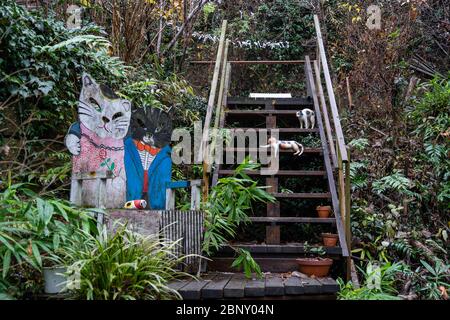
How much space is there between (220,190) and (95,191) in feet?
3.31

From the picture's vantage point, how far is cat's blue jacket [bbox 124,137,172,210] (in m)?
3.99

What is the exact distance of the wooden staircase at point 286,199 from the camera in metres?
3.59

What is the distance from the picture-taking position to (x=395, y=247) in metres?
4.57

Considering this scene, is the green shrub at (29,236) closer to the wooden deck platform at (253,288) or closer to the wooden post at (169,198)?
the wooden deck platform at (253,288)

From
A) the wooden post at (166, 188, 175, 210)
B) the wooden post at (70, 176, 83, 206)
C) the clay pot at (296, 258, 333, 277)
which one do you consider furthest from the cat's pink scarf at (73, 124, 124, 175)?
the clay pot at (296, 258, 333, 277)

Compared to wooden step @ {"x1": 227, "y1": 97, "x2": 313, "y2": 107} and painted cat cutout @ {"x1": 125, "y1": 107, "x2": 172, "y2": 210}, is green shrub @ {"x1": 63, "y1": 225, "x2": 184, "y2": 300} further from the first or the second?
wooden step @ {"x1": 227, "y1": 97, "x2": 313, "y2": 107}

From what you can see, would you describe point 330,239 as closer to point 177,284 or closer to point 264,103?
point 177,284

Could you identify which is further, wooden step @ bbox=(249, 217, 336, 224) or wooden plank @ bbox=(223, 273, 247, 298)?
wooden step @ bbox=(249, 217, 336, 224)

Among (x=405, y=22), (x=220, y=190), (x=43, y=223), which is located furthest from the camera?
(x=405, y=22)

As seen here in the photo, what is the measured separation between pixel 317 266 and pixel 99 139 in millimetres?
2043

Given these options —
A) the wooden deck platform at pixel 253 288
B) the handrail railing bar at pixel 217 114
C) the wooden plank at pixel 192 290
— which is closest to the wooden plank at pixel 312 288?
the wooden deck platform at pixel 253 288

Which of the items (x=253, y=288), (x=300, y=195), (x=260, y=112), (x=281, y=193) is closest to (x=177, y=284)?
(x=253, y=288)
